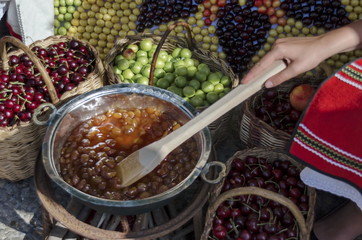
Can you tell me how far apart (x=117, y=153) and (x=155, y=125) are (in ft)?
0.73

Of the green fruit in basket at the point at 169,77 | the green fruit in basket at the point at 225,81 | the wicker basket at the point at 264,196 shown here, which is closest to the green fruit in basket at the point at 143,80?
the green fruit in basket at the point at 169,77

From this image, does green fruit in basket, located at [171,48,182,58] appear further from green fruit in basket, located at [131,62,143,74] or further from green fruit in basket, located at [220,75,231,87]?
green fruit in basket, located at [220,75,231,87]

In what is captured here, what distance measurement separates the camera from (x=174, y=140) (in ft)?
4.77

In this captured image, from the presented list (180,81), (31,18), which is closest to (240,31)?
(180,81)

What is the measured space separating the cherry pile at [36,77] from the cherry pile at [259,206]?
1024 millimetres

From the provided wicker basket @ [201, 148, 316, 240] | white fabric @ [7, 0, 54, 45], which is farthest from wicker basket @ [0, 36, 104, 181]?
wicker basket @ [201, 148, 316, 240]

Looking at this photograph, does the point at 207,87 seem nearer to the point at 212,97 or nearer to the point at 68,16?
the point at 212,97

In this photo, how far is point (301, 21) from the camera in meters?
2.52

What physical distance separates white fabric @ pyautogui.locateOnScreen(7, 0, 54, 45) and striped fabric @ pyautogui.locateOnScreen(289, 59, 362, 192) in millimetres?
1967

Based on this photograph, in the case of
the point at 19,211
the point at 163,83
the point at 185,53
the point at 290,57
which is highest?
the point at 290,57

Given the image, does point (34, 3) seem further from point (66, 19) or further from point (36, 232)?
point (36, 232)

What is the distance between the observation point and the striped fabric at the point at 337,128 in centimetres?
152

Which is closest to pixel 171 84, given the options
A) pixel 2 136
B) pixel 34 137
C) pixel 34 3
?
pixel 34 137

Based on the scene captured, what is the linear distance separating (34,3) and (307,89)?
190cm
